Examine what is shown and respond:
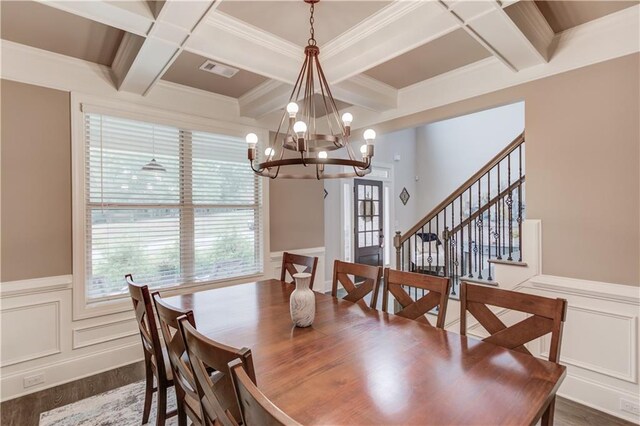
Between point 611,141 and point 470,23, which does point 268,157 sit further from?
point 611,141

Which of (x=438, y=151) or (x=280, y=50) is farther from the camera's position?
(x=438, y=151)

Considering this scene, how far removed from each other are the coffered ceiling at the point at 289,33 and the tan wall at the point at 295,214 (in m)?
1.62

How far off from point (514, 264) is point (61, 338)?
3.90 m

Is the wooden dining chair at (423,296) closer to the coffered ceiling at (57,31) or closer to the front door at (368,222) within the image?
the coffered ceiling at (57,31)

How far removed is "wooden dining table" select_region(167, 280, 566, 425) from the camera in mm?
1073

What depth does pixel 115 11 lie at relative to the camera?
69.0 inches

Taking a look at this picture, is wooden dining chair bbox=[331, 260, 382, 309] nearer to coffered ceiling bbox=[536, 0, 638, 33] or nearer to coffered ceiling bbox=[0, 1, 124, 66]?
coffered ceiling bbox=[536, 0, 638, 33]

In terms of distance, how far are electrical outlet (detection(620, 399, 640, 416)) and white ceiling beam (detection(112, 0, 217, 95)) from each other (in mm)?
3606

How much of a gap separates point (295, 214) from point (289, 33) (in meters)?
2.35

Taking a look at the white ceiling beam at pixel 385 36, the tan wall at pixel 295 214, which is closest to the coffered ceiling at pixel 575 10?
the white ceiling beam at pixel 385 36

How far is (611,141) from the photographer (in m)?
2.21

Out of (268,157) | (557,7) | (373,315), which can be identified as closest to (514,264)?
(373,315)

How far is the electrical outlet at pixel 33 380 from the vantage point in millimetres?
2520

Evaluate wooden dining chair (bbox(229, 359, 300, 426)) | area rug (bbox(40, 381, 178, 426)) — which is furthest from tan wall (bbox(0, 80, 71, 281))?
wooden dining chair (bbox(229, 359, 300, 426))
